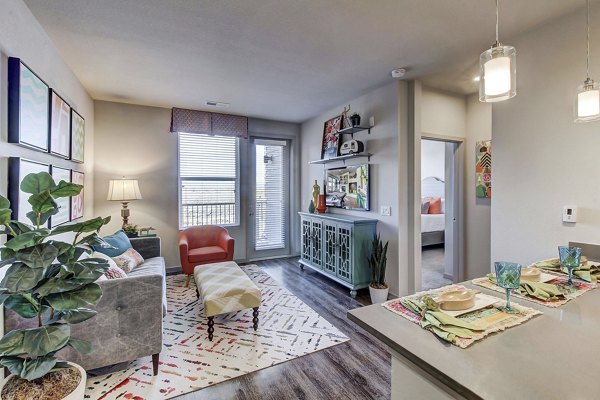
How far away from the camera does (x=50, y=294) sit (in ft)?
4.19

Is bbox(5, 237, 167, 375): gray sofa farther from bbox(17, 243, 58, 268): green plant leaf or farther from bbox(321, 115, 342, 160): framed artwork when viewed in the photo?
bbox(321, 115, 342, 160): framed artwork

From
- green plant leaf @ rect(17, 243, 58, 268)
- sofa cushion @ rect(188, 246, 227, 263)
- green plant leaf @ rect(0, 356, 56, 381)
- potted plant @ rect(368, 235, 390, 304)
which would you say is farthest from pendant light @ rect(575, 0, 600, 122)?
sofa cushion @ rect(188, 246, 227, 263)

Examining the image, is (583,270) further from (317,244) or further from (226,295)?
(317,244)

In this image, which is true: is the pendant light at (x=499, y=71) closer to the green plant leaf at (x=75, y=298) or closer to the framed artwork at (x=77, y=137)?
the green plant leaf at (x=75, y=298)

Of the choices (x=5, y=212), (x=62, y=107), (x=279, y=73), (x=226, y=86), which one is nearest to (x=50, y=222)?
(x=62, y=107)

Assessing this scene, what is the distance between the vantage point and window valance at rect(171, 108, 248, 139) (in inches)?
175

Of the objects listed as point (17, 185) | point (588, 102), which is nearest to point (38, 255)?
point (17, 185)

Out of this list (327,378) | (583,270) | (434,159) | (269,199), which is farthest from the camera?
(434,159)

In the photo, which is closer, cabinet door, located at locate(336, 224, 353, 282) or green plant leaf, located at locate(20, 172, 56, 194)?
green plant leaf, located at locate(20, 172, 56, 194)

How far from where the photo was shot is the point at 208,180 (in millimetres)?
4887

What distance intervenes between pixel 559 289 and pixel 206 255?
3.58 meters

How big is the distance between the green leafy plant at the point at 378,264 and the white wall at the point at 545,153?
1.11 m

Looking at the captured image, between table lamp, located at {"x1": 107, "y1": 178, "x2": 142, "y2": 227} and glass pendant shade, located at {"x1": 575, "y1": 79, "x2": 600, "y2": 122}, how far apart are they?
455 cm

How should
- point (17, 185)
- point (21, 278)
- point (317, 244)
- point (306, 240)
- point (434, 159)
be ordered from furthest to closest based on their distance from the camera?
point (434, 159) → point (306, 240) → point (317, 244) → point (17, 185) → point (21, 278)
